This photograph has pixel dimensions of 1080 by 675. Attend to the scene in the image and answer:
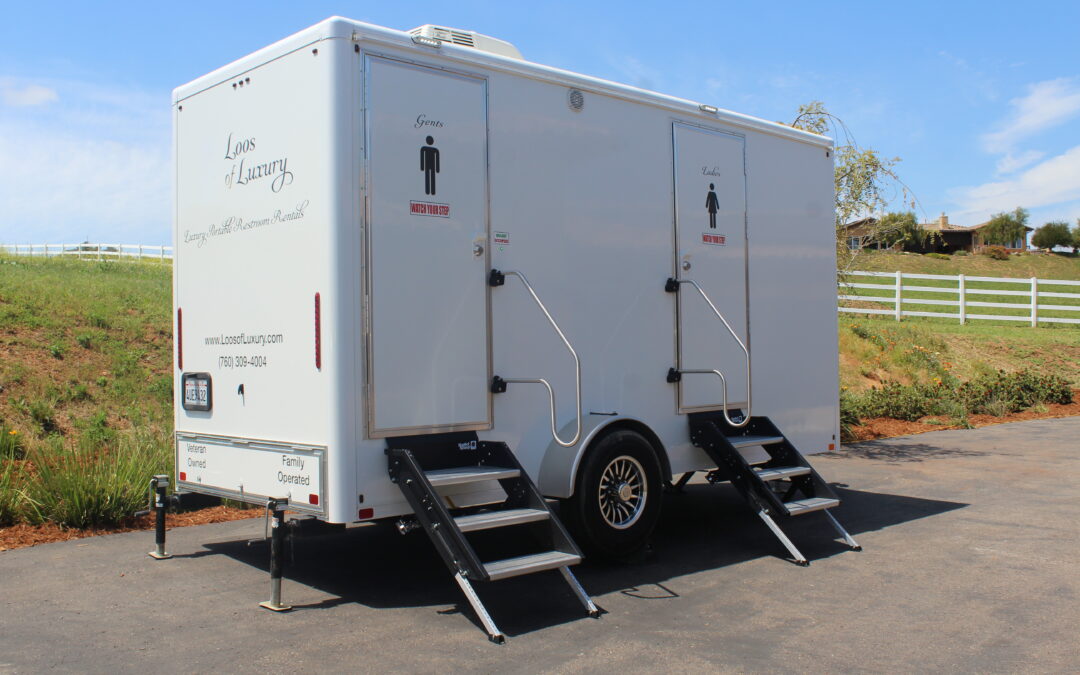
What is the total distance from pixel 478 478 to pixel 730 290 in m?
3.29

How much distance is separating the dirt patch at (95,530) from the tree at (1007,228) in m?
76.9

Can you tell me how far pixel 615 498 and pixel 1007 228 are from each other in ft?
254

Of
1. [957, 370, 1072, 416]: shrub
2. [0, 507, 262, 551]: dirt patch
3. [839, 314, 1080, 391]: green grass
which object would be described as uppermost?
[839, 314, 1080, 391]: green grass

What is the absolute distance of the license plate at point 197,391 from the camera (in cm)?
677

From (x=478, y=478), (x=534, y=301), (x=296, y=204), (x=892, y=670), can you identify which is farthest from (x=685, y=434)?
(x=296, y=204)

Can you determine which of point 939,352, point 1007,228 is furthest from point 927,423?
point 1007,228

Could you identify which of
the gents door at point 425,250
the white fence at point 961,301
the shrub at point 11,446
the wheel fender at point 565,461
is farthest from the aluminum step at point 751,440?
the white fence at point 961,301

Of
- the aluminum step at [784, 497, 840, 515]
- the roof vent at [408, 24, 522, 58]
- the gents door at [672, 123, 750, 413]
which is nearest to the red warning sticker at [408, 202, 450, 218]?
the roof vent at [408, 24, 522, 58]

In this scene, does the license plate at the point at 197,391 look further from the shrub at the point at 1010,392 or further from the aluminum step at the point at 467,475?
the shrub at the point at 1010,392

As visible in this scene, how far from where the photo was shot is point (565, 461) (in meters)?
6.59

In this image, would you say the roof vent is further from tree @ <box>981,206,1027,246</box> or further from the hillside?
tree @ <box>981,206,1027,246</box>

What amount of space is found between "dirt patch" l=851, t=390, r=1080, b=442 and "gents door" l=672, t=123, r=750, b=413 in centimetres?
713

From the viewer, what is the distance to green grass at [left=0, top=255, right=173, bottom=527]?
26.1 ft

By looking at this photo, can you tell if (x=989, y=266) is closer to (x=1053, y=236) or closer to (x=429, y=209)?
(x=1053, y=236)
